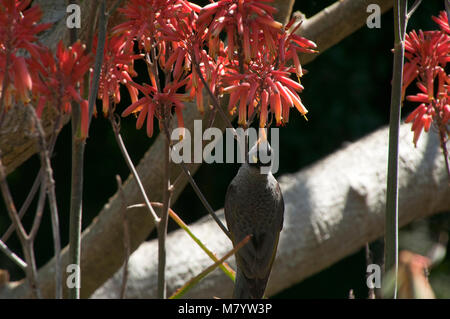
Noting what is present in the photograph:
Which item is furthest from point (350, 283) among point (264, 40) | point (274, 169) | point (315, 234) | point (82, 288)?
point (264, 40)

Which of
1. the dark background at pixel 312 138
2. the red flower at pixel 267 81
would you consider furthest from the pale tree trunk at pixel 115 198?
the dark background at pixel 312 138

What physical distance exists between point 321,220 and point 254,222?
1.09 m

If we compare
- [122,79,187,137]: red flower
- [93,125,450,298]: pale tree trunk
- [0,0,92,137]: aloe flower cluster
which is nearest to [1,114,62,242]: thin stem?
[0,0,92,137]: aloe flower cluster

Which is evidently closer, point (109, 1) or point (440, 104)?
point (440, 104)

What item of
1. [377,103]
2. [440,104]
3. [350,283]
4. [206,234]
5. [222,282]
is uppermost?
[440,104]

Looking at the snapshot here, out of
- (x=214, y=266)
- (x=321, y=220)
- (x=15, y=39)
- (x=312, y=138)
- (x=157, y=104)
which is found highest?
(x=15, y=39)

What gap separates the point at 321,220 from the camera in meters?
2.14

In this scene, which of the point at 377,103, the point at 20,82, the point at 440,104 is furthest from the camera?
the point at 377,103

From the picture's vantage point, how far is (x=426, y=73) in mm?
1006

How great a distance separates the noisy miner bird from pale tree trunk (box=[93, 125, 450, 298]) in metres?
0.99

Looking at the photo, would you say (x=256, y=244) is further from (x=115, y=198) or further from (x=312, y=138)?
(x=312, y=138)

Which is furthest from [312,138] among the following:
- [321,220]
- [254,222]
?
[254,222]
